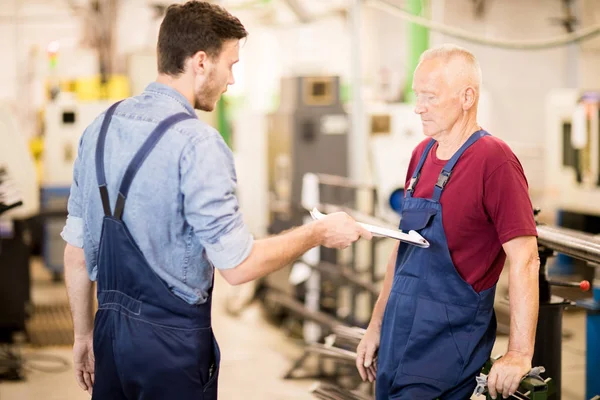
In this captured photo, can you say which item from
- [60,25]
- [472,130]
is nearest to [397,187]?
[472,130]

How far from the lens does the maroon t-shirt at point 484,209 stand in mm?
1956

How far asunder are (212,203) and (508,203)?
69 centimetres

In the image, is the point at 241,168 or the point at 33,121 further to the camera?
the point at 33,121

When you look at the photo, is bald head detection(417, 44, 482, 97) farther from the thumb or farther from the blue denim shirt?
the thumb

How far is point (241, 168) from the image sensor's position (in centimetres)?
756

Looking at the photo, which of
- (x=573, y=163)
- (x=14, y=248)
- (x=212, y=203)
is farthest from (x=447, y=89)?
(x=573, y=163)

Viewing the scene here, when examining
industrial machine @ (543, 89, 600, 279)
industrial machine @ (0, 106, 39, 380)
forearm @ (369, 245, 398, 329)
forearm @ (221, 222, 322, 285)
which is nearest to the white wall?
industrial machine @ (543, 89, 600, 279)

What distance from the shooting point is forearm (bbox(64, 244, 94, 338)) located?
2.16 meters

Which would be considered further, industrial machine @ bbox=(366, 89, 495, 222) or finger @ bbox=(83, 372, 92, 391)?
industrial machine @ bbox=(366, 89, 495, 222)

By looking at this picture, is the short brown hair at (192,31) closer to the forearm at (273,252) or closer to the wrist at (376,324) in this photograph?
the forearm at (273,252)

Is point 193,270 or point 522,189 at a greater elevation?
point 522,189

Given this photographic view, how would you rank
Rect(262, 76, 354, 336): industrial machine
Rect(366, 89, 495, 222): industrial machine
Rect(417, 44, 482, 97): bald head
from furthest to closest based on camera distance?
Rect(262, 76, 354, 336): industrial machine
Rect(366, 89, 495, 222): industrial machine
Rect(417, 44, 482, 97): bald head

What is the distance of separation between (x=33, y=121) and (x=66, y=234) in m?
12.1

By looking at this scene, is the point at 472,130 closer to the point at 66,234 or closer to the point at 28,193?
the point at 66,234
